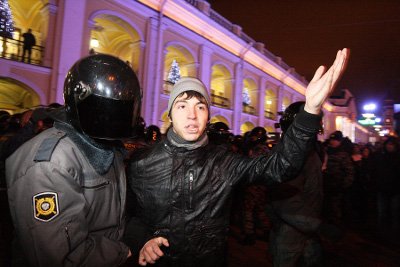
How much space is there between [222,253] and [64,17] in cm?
1065

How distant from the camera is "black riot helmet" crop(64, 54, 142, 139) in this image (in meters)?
1.27

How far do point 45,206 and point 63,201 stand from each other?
63 millimetres

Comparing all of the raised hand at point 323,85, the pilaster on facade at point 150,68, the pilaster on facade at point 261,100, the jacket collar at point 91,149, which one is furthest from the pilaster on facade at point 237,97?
the jacket collar at point 91,149

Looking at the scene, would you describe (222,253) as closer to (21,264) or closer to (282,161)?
(282,161)

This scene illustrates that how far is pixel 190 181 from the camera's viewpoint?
1.58m

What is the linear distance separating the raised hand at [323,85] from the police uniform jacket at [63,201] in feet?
3.55

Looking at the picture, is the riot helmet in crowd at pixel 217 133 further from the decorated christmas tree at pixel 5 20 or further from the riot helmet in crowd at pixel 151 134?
the decorated christmas tree at pixel 5 20

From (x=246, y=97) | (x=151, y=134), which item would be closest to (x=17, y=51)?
(x=151, y=134)

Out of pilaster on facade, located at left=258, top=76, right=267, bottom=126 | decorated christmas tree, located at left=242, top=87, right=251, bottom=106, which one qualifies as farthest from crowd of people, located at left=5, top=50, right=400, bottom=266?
pilaster on facade, located at left=258, top=76, right=267, bottom=126

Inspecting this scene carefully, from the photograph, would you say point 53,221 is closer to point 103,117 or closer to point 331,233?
point 103,117

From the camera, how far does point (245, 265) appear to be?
4.04m

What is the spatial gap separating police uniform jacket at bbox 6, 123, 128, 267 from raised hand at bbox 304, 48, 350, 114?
42.6 inches

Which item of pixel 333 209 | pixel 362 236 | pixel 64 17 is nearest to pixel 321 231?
pixel 333 209

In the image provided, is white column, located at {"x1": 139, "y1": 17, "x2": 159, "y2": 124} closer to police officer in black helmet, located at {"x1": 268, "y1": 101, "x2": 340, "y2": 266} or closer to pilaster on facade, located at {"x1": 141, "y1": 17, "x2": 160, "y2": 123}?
pilaster on facade, located at {"x1": 141, "y1": 17, "x2": 160, "y2": 123}
